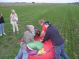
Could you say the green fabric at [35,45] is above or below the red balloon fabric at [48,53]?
above

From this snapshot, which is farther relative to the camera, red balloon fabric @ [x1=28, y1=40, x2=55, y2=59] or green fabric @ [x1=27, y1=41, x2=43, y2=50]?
red balloon fabric @ [x1=28, y1=40, x2=55, y2=59]

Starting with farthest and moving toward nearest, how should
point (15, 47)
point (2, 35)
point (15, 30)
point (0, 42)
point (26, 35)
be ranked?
point (15, 30) < point (2, 35) < point (0, 42) < point (15, 47) < point (26, 35)

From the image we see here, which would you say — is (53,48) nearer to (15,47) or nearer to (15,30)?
(15,47)

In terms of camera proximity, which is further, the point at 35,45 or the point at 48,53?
the point at 48,53

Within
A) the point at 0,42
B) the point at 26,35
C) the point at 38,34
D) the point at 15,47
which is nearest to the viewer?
the point at 26,35

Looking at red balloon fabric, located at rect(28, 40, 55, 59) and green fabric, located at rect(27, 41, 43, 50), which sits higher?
green fabric, located at rect(27, 41, 43, 50)

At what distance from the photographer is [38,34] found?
9.96m

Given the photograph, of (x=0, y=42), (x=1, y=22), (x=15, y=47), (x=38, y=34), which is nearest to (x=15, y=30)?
(x=1, y=22)

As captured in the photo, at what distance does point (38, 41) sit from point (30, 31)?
42 cm

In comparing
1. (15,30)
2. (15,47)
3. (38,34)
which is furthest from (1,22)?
(38,34)

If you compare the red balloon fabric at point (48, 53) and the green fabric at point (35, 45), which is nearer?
the green fabric at point (35, 45)

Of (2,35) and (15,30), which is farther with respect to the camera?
(15,30)

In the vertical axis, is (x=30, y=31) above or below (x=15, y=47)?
above

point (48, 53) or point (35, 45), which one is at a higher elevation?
point (35, 45)
